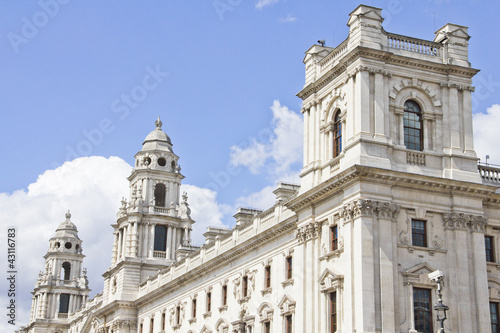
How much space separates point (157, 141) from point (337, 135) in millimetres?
47910

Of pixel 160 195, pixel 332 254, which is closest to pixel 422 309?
pixel 332 254

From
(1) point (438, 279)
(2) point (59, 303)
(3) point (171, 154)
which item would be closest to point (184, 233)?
(3) point (171, 154)

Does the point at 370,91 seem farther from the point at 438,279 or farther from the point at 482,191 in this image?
the point at 438,279

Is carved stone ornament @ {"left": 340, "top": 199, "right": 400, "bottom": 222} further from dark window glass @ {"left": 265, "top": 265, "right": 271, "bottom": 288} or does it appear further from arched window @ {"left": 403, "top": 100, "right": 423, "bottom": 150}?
dark window glass @ {"left": 265, "top": 265, "right": 271, "bottom": 288}

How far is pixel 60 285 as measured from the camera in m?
126

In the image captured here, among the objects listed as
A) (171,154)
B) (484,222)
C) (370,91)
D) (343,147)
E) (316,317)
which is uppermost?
(171,154)

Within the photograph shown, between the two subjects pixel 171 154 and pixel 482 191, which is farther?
pixel 171 154

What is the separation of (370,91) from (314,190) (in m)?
6.44

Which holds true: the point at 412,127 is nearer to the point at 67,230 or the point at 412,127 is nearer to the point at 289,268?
the point at 289,268

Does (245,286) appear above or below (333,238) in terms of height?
below

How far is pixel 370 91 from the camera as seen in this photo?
44.6 m

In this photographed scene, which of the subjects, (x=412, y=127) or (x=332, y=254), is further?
(x=412, y=127)

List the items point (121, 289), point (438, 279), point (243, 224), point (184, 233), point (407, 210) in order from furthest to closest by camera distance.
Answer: point (184, 233), point (121, 289), point (243, 224), point (407, 210), point (438, 279)

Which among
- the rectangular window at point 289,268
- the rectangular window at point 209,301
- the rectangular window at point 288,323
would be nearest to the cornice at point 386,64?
the rectangular window at point 289,268
